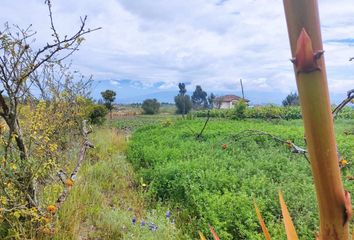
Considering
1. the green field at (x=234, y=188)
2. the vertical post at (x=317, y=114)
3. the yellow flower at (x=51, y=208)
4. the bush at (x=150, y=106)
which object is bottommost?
the green field at (x=234, y=188)

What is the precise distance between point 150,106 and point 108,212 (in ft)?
112

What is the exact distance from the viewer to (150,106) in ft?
125

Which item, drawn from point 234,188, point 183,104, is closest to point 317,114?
point 234,188

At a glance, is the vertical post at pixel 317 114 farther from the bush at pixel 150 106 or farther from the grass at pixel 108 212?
the bush at pixel 150 106

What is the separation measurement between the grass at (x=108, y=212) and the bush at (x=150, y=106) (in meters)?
31.7

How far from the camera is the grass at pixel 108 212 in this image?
3480 mm

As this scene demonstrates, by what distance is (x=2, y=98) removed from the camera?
2752mm

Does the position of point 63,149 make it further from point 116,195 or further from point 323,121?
point 323,121

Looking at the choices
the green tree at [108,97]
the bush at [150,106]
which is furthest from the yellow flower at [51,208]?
the bush at [150,106]

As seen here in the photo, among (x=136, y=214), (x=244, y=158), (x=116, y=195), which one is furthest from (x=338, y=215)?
(x=244, y=158)

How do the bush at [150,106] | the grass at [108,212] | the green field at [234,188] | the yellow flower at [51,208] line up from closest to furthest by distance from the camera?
the yellow flower at [51,208], the grass at [108,212], the green field at [234,188], the bush at [150,106]

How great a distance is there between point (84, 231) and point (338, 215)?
388 cm

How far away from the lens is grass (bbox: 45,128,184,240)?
348 centimetres

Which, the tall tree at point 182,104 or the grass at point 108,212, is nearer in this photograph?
the grass at point 108,212
